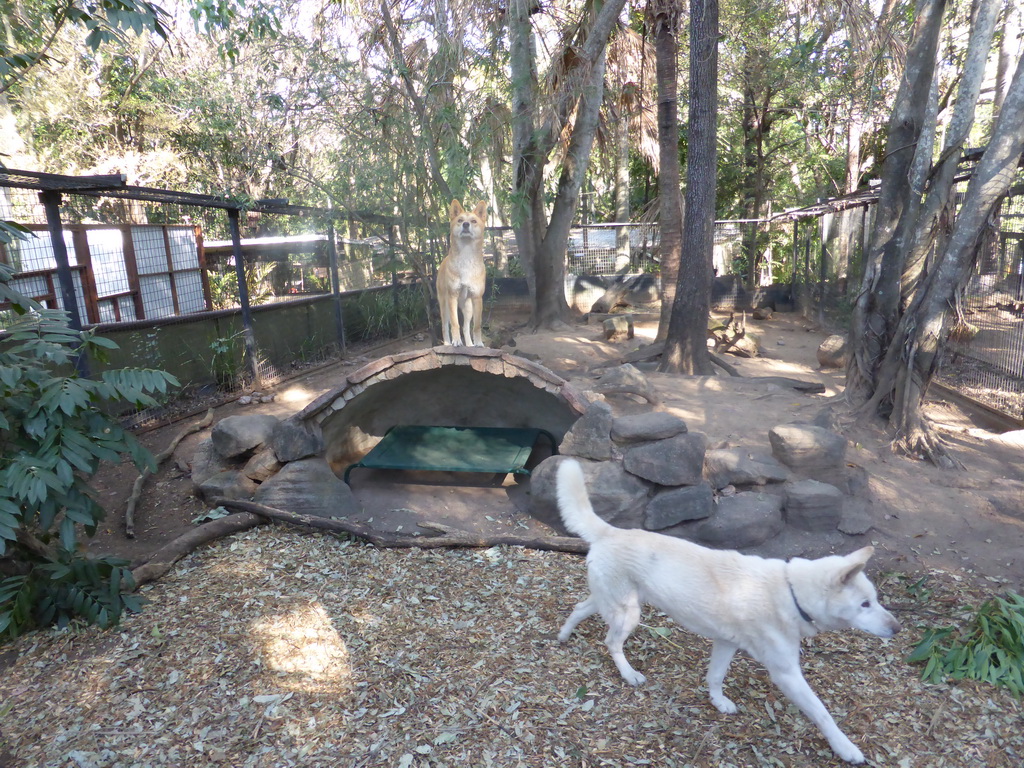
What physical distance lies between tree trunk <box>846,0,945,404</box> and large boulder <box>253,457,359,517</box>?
16.9ft

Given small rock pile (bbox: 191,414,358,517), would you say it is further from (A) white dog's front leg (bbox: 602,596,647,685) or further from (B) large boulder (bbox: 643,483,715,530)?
(A) white dog's front leg (bbox: 602,596,647,685)

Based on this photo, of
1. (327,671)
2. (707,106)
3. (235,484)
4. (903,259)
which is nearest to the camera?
(327,671)

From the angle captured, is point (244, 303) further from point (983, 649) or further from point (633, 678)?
point (983, 649)

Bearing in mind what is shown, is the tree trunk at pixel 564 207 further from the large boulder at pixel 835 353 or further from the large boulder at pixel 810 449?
the large boulder at pixel 810 449

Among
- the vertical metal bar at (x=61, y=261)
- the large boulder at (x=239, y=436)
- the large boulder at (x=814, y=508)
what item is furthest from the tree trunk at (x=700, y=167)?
the vertical metal bar at (x=61, y=261)

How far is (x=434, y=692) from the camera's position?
10.8 feet

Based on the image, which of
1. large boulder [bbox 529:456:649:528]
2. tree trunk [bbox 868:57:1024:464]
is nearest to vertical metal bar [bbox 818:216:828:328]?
tree trunk [bbox 868:57:1024:464]

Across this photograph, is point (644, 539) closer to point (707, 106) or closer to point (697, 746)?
point (697, 746)

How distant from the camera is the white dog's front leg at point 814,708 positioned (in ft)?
8.89

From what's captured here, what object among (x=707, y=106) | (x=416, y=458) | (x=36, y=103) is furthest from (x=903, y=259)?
(x=36, y=103)

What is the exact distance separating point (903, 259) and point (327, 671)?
6.52 metres

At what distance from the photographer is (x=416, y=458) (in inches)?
242

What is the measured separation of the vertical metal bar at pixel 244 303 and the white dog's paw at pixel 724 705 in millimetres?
7382

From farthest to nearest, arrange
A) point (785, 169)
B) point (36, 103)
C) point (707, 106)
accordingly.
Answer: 1. point (785, 169)
2. point (36, 103)
3. point (707, 106)
